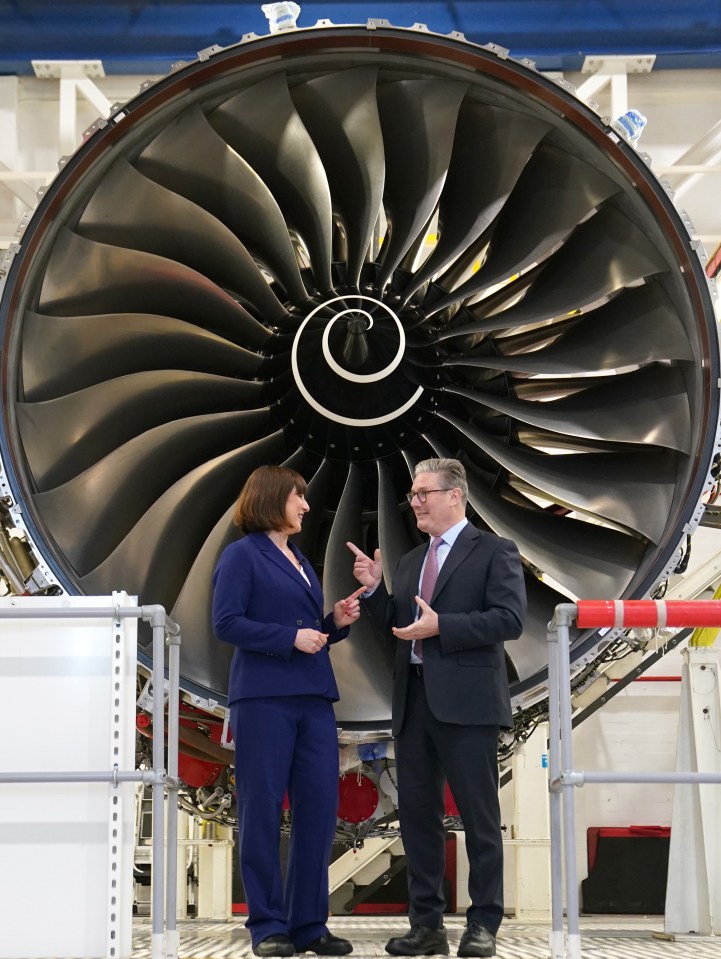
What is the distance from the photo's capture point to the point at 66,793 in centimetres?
289

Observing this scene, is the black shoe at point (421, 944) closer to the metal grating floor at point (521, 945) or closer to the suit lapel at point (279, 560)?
the metal grating floor at point (521, 945)

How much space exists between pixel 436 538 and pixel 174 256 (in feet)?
4.81

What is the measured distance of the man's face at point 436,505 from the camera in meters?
3.56

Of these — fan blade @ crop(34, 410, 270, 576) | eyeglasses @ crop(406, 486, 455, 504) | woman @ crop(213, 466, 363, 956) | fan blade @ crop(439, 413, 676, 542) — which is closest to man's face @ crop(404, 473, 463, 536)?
eyeglasses @ crop(406, 486, 455, 504)

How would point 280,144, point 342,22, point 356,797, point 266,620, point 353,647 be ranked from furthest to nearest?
point 342,22 < point 280,144 < point 353,647 < point 356,797 < point 266,620

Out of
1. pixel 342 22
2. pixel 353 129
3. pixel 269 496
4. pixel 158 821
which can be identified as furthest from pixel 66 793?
pixel 342 22

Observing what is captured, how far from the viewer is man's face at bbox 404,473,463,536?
3.56 metres

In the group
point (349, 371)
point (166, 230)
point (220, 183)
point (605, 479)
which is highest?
point (220, 183)

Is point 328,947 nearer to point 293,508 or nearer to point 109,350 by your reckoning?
point 293,508

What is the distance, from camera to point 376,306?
4219mm

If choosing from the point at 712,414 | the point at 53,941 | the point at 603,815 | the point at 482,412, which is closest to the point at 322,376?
the point at 482,412

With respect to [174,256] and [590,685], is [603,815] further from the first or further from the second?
[174,256]

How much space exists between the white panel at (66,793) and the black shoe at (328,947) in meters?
0.61

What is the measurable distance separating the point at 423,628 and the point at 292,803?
63 centimetres
